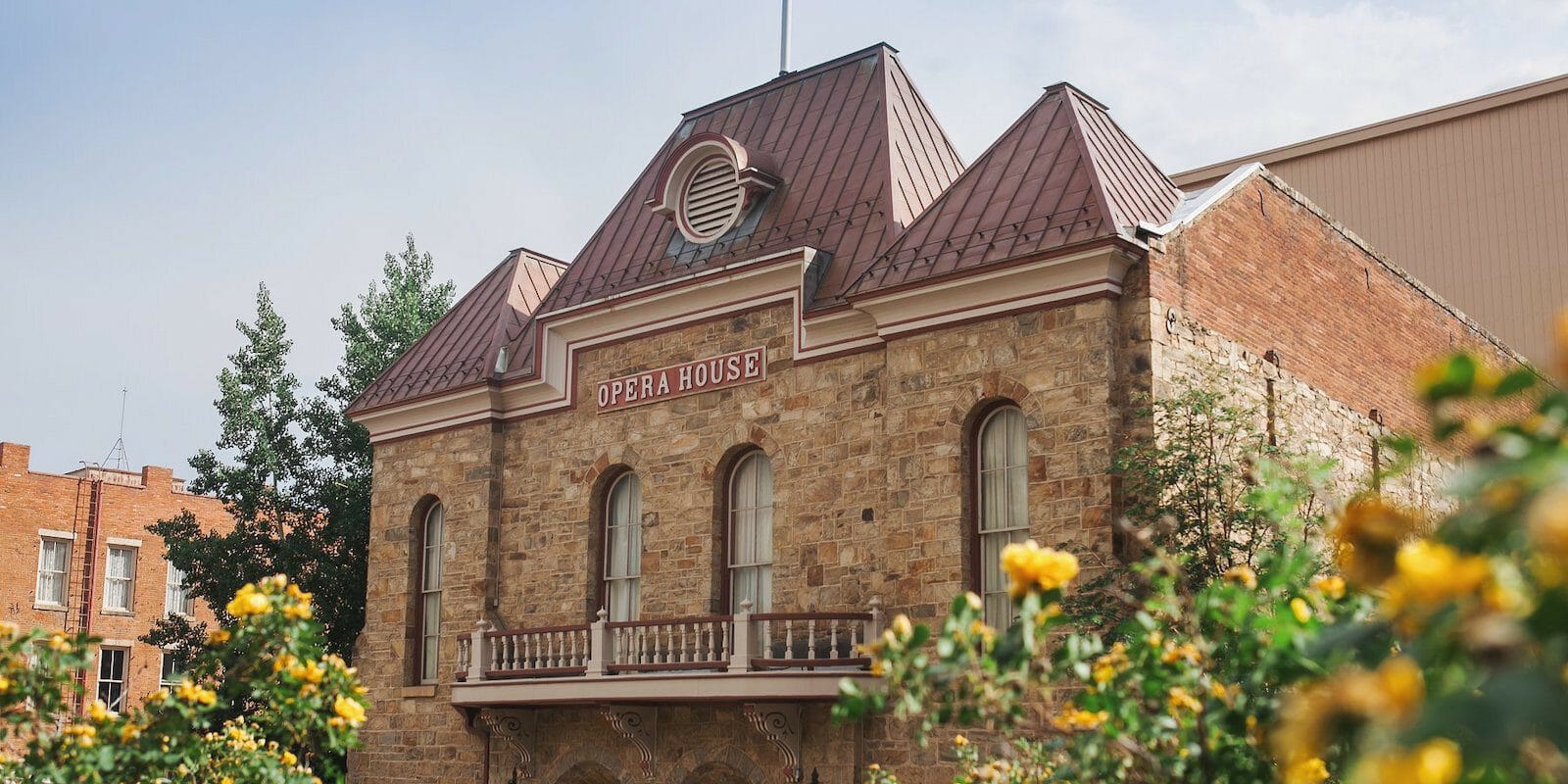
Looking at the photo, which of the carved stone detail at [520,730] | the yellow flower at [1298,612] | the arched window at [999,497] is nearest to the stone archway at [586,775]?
the carved stone detail at [520,730]

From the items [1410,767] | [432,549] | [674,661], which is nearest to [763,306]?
[674,661]

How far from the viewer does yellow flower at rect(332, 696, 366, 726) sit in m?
8.94

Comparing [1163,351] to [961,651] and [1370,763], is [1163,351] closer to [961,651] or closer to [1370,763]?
[961,651]

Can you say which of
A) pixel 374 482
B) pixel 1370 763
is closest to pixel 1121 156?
pixel 374 482

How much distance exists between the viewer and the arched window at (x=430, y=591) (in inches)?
906

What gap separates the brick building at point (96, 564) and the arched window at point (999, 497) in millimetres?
25777

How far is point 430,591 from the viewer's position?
23312 mm

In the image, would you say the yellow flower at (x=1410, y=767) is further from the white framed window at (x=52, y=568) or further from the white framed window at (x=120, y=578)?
the white framed window at (x=120, y=578)

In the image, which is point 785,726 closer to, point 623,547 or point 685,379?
point 623,547

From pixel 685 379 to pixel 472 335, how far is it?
5307 millimetres

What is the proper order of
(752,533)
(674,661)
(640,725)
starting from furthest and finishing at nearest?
(752,533) < (640,725) < (674,661)

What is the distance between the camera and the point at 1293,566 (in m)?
6.31

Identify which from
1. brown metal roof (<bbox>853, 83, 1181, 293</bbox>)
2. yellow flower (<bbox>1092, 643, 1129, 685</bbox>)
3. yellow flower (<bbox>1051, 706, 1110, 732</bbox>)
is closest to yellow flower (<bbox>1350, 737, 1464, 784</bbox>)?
yellow flower (<bbox>1092, 643, 1129, 685</bbox>)

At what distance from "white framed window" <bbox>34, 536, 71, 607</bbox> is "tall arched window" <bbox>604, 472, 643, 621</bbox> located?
2247 centimetres
